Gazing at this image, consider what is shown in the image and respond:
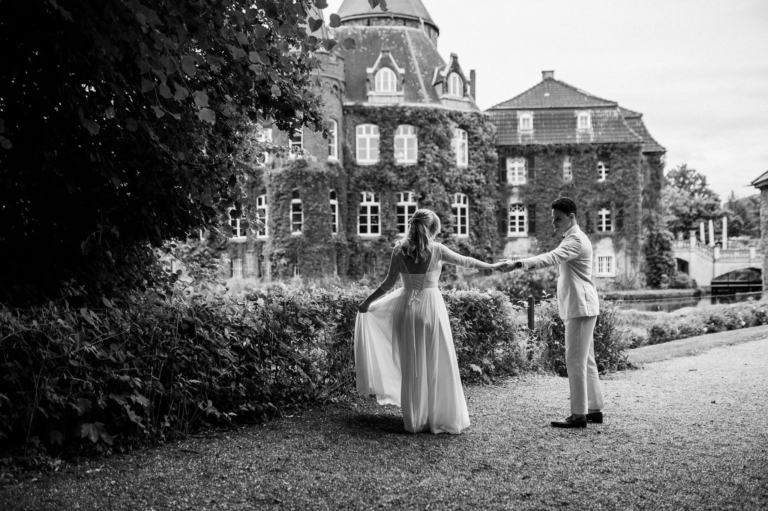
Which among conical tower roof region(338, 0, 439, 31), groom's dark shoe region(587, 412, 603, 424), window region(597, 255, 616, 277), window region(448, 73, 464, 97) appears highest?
conical tower roof region(338, 0, 439, 31)

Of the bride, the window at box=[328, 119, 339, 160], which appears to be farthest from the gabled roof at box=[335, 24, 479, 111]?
the bride

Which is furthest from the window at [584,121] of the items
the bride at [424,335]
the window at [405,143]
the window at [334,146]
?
the bride at [424,335]

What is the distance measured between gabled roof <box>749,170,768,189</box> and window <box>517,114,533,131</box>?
13458 mm

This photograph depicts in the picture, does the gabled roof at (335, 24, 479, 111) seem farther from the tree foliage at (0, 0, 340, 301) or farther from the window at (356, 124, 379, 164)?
the tree foliage at (0, 0, 340, 301)

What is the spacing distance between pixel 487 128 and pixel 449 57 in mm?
4257

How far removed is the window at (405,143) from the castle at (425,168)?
51 mm

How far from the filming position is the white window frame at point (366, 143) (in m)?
36.7

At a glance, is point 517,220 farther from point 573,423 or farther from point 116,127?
point 116,127

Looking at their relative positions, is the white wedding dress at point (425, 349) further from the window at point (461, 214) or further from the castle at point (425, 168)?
the window at point (461, 214)

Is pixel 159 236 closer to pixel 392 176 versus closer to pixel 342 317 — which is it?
pixel 342 317

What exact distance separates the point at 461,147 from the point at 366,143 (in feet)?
16.9

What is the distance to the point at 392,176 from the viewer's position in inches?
1433

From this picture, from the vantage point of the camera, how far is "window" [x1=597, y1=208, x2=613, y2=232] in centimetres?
4166

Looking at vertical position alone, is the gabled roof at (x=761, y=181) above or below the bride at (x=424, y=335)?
above
